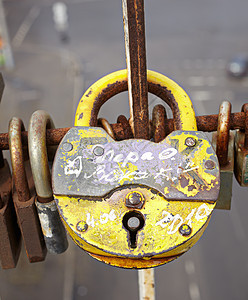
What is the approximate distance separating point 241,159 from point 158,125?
0.35 m

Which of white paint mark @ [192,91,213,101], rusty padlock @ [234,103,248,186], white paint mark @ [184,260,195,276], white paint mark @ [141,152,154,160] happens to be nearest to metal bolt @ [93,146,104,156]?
white paint mark @ [141,152,154,160]

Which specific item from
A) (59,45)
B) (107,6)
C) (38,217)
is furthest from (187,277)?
(107,6)

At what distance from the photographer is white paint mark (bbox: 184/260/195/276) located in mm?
7918

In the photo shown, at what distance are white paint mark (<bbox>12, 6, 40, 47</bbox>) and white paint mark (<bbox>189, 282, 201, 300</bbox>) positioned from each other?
12854mm

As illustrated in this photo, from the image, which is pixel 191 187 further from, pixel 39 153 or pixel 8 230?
pixel 8 230

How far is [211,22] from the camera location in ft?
56.1

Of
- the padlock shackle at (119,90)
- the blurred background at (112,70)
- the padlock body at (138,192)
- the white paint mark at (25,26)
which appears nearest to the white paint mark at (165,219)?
the padlock body at (138,192)

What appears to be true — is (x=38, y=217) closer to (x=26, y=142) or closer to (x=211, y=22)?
(x=26, y=142)

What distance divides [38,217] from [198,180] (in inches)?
25.3

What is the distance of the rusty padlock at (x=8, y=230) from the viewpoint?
1.53 meters

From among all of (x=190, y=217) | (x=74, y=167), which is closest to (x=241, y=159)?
(x=190, y=217)

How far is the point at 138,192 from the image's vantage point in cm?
125

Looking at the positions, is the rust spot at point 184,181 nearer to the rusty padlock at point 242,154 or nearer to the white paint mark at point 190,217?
the white paint mark at point 190,217

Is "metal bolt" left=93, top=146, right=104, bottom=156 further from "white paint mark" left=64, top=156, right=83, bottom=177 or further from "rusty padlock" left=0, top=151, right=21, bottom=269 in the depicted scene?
"rusty padlock" left=0, top=151, right=21, bottom=269
